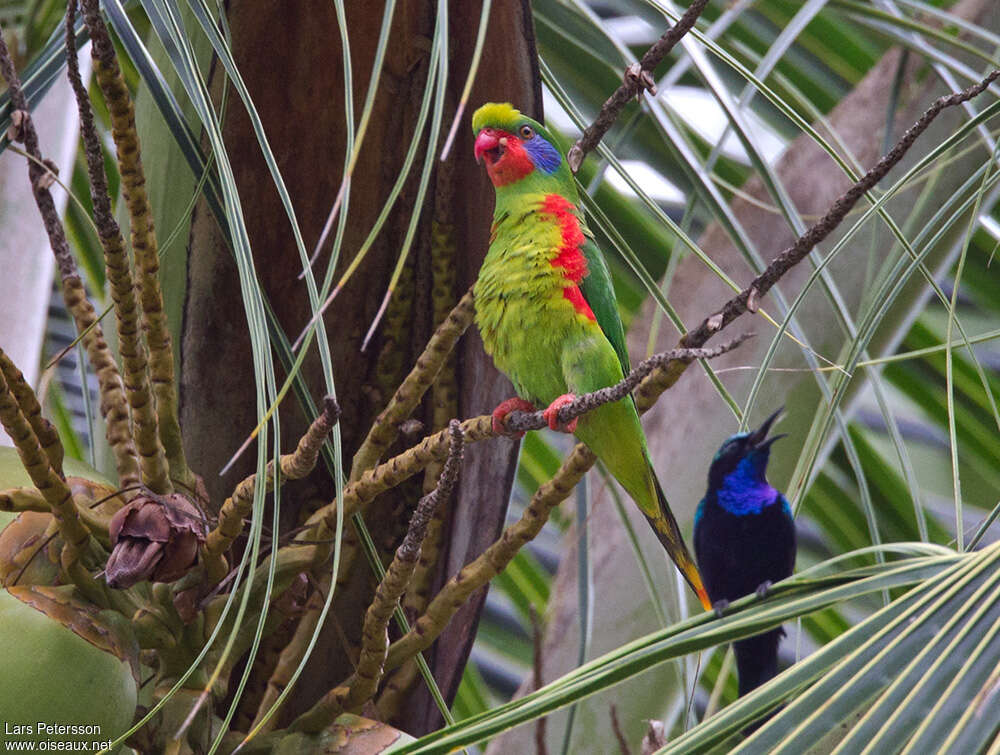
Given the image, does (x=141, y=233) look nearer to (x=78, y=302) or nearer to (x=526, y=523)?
(x=78, y=302)

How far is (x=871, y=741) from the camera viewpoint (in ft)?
0.87

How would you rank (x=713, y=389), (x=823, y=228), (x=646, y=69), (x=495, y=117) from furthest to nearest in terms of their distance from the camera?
(x=713, y=389) → (x=495, y=117) → (x=646, y=69) → (x=823, y=228)

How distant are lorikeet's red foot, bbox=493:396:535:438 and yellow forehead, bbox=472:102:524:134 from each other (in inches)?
6.4

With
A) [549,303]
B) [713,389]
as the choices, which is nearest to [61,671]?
[549,303]

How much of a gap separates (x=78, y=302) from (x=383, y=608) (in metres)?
0.24

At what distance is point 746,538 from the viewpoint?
61 centimetres

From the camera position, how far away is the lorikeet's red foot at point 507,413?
19.0 inches

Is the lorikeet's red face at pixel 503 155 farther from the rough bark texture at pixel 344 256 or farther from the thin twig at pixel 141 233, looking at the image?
the thin twig at pixel 141 233

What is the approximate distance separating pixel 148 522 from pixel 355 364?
202 millimetres

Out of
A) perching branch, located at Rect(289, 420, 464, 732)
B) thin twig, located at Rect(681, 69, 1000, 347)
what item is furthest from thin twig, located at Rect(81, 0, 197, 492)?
thin twig, located at Rect(681, 69, 1000, 347)

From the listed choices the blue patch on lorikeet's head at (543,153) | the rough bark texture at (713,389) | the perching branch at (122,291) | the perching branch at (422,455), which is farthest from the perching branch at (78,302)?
the rough bark texture at (713,389)

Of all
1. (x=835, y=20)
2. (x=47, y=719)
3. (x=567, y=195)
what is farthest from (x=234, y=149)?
(x=835, y=20)

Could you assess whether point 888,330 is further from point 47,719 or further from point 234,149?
point 47,719

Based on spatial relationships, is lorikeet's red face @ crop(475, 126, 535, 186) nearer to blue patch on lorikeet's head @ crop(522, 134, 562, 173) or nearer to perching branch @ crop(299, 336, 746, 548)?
blue patch on lorikeet's head @ crop(522, 134, 562, 173)
